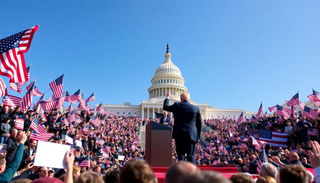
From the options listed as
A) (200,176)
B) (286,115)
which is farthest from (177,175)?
(286,115)

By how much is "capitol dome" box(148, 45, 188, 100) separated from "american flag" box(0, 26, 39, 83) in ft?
295

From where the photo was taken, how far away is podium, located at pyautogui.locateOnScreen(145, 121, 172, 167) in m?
6.45

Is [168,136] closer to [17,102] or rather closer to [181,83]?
[17,102]

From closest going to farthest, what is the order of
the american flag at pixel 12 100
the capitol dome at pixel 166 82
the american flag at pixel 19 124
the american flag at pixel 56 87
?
the american flag at pixel 19 124 → the american flag at pixel 12 100 → the american flag at pixel 56 87 → the capitol dome at pixel 166 82

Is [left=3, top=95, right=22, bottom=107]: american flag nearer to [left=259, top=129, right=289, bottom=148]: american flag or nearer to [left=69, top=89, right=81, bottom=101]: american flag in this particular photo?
[left=69, top=89, right=81, bottom=101]: american flag

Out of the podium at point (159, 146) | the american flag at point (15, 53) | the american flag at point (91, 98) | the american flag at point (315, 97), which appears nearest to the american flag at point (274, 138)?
the american flag at point (315, 97)

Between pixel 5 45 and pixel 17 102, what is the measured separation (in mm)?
6822

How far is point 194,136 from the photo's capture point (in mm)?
5984

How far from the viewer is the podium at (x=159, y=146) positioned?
6445 mm

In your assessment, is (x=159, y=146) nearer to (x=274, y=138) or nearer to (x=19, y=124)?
(x=19, y=124)

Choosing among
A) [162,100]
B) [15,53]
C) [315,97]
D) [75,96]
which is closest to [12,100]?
[15,53]

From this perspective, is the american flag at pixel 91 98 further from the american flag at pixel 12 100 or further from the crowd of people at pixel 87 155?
the american flag at pixel 12 100

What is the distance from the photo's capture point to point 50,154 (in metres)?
3.75

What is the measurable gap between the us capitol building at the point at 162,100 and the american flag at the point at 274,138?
6891 centimetres
